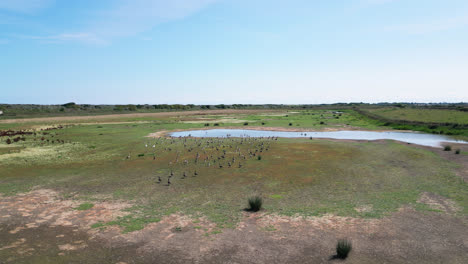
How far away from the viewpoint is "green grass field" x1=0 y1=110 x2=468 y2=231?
47.0ft

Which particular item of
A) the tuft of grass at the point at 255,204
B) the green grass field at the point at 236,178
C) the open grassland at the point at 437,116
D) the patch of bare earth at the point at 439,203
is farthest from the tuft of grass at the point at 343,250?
the open grassland at the point at 437,116

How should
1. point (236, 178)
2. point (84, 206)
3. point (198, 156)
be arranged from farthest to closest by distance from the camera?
point (198, 156) < point (236, 178) < point (84, 206)

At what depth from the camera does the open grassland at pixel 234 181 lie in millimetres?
13664

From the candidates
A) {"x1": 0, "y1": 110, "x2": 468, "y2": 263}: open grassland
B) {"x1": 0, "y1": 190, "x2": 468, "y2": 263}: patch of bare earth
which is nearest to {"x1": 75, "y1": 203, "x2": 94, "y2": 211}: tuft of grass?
{"x1": 0, "y1": 110, "x2": 468, "y2": 263}: open grassland

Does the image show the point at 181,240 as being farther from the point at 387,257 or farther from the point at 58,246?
the point at 387,257

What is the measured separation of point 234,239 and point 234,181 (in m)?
8.10

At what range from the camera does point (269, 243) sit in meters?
10.6

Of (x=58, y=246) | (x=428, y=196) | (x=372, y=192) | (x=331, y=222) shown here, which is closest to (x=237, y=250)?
(x=331, y=222)

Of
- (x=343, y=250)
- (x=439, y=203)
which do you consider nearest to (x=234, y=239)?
(x=343, y=250)

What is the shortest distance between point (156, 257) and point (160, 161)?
1663 centimetres

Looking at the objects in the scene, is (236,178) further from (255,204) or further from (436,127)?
(436,127)

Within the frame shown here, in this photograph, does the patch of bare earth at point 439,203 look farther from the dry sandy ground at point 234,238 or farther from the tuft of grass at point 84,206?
the tuft of grass at point 84,206

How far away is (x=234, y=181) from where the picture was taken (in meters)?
19.0

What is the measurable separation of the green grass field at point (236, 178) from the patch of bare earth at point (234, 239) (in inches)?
34.2
